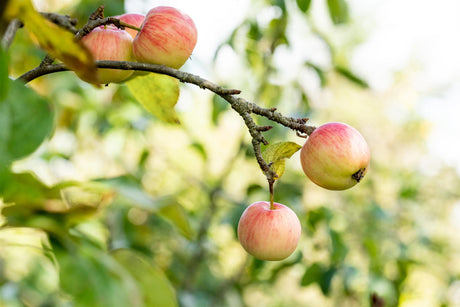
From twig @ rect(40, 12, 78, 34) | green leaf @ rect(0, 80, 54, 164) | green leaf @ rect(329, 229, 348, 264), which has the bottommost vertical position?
green leaf @ rect(329, 229, 348, 264)

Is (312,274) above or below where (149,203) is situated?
below

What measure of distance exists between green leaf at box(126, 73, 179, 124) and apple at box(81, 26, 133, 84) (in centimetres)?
5

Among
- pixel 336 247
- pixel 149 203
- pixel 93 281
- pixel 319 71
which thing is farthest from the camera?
pixel 319 71

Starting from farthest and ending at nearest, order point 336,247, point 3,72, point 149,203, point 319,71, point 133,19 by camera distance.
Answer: point 319,71
point 336,247
point 149,203
point 133,19
point 3,72

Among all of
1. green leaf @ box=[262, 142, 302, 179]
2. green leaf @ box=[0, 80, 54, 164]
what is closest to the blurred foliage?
green leaf @ box=[0, 80, 54, 164]

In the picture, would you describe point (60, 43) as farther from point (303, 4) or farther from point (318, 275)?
point (318, 275)

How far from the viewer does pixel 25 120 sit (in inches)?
15.7

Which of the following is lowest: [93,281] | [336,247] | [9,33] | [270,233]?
[336,247]

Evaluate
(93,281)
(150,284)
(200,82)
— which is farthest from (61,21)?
(150,284)

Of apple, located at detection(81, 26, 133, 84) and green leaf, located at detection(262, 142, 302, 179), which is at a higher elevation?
apple, located at detection(81, 26, 133, 84)

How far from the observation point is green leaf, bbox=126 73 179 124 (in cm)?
57

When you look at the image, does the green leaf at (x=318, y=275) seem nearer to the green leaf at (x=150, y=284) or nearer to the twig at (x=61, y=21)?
the green leaf at (x=150, y=284)

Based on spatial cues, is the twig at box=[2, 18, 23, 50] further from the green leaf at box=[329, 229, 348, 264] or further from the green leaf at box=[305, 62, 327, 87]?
the green leaf at box=[305, 62, 327, 87]

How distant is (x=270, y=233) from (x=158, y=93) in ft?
0.76
